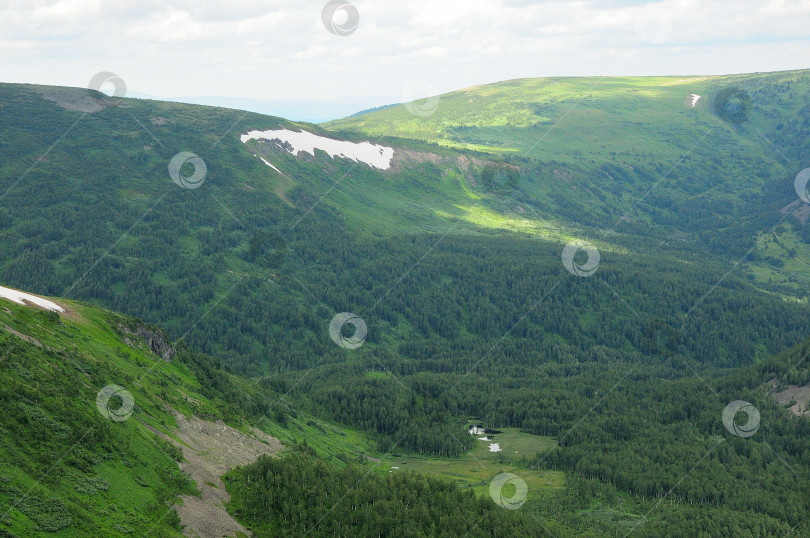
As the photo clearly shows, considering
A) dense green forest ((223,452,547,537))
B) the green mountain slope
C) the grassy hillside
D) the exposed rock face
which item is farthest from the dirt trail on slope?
the exposed rock face

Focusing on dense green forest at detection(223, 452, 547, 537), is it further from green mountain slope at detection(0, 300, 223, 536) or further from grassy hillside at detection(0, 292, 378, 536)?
green mountain slope at detection(0, 300, 223, 536)

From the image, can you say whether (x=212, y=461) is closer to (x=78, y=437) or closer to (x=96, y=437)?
(x=96, y=437)

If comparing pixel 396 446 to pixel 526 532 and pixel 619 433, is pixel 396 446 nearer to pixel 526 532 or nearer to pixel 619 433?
pixel 619 433

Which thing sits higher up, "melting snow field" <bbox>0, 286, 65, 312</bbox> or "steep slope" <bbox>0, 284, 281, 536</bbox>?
"melting snow field" <bbox>0, 286, 65, 312</bbox>

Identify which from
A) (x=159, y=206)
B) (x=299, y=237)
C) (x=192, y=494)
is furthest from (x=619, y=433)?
(x=159, y=206)

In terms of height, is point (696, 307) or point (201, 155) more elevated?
point (696, 307)

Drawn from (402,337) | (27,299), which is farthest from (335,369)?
(27,299)
